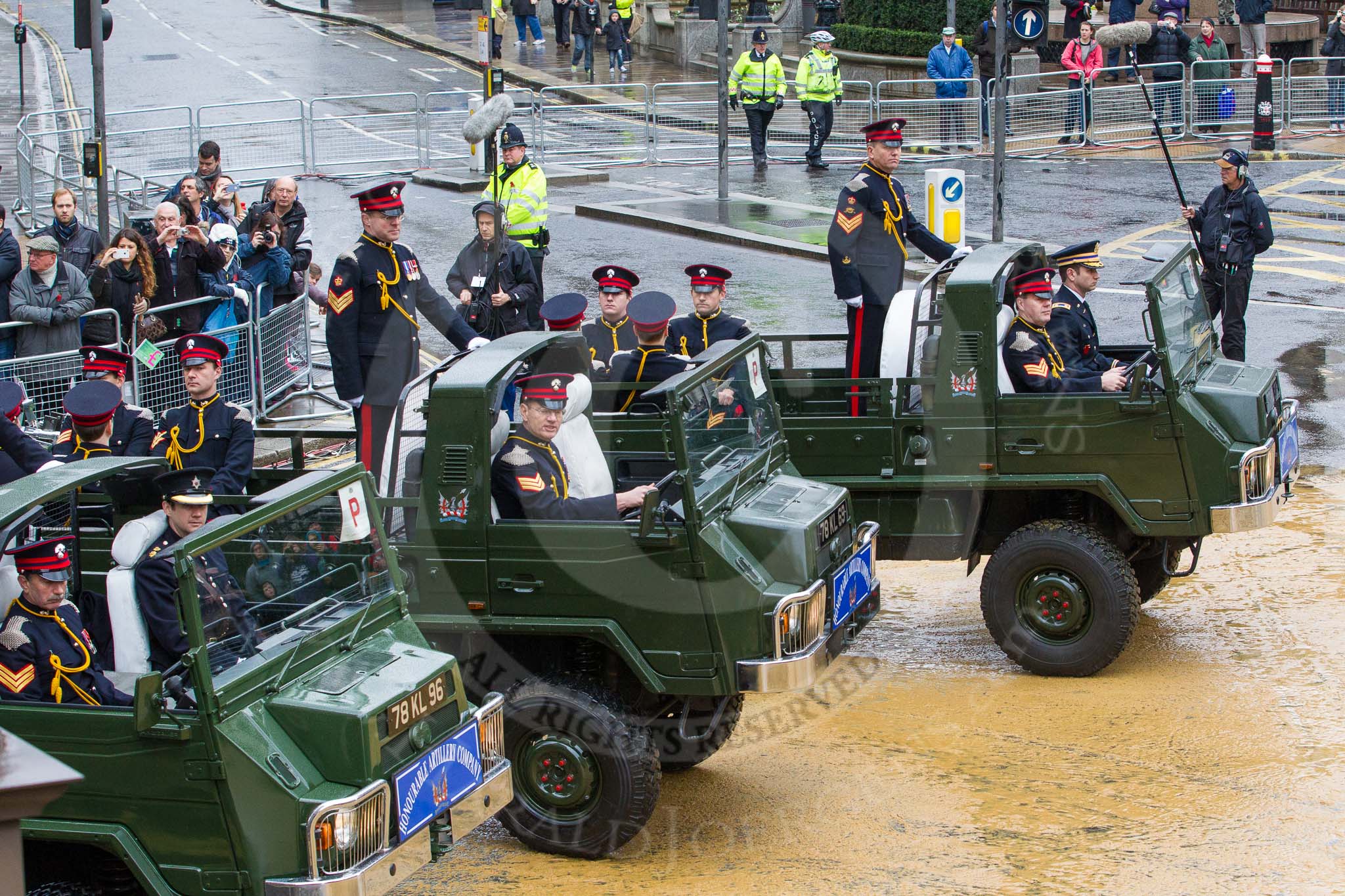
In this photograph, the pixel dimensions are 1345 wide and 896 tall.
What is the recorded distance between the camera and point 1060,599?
28.7ft

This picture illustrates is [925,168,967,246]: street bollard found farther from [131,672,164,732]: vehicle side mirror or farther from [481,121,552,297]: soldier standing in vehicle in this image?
[131,672,164,732]: vehicle side mirror

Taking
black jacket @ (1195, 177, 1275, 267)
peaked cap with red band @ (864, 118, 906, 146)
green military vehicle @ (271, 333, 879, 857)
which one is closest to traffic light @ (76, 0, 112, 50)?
peaked cap with red band @ (864, 118, 906, 146)

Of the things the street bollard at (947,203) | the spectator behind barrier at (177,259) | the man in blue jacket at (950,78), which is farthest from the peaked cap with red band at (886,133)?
the man in blue jacket at (950,78)

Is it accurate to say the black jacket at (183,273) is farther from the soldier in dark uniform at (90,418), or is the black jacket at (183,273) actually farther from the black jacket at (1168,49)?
the black jacket at (1168,49)

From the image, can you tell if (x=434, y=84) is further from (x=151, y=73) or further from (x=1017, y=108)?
(x=1017, y=108)

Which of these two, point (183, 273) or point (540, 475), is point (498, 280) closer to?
point (183, 273)

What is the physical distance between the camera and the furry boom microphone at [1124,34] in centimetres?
2334

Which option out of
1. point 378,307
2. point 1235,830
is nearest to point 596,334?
point 378,307

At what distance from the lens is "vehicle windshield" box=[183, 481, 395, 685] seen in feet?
19.2

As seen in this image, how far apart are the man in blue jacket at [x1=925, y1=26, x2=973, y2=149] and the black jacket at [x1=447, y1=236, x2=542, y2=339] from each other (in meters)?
14.7

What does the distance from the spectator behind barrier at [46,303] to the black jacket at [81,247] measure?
124 cm

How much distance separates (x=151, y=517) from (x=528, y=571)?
163cm

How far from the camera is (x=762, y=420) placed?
26.3ft

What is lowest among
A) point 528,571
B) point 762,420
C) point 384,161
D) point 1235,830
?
point 1235,830
